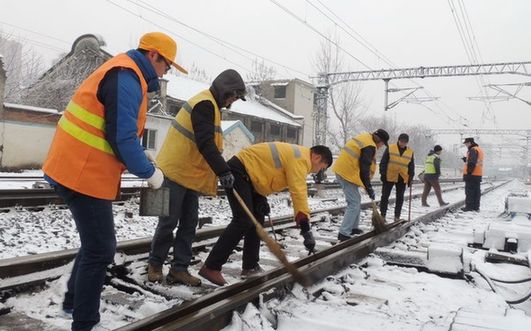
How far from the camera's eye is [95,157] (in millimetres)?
2574

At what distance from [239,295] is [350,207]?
12.1 feet

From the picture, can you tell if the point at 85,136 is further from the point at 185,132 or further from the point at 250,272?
the point at 250,272

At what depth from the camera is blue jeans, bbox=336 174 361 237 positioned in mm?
6504

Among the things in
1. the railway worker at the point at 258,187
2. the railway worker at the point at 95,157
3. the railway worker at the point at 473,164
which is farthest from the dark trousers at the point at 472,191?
the railway worker at the point at 95,157

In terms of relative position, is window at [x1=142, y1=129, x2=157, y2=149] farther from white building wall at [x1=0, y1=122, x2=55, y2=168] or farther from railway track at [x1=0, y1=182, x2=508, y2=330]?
railway track at [x1=0, y1=182, x2=508, y2=330]

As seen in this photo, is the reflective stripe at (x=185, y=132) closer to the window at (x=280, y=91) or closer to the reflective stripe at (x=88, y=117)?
the reflective stripe at (x=88, y=117)

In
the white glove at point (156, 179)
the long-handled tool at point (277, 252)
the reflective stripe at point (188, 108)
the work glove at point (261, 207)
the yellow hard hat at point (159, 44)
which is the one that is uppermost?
the yellow hard hat at point (159, 44)

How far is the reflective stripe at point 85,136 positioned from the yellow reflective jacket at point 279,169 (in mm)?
1757

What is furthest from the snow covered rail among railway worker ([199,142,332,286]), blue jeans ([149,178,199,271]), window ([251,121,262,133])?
window ([251,121,262,133])

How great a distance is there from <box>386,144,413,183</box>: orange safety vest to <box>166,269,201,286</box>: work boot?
229 inches

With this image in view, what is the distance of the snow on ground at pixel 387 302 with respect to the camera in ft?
10.3

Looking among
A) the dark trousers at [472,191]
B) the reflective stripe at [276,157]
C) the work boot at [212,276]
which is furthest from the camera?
the dark trousers at [472,191]

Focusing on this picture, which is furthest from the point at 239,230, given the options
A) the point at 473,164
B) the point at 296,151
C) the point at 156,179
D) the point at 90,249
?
the point at 473,164

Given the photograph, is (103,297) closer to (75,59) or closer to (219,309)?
(219,309)
